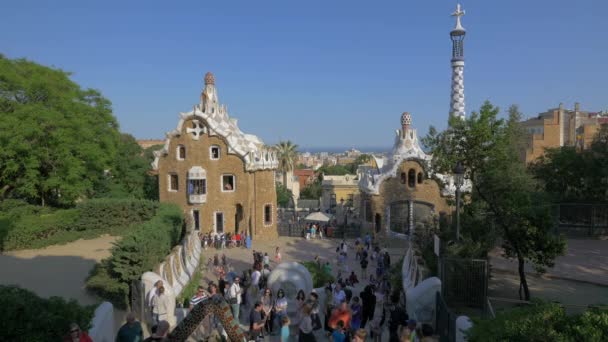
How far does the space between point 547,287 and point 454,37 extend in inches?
816

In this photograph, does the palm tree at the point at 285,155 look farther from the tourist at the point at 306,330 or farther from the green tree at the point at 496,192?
the tourist at the point at 306,330

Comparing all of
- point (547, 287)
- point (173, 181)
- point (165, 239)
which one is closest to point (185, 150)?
point (173, 181)

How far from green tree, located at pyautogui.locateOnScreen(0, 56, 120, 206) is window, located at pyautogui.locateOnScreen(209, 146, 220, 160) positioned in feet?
23.8

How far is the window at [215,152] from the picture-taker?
1120 inches

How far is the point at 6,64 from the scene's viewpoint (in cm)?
2516

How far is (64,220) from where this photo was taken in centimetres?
2527

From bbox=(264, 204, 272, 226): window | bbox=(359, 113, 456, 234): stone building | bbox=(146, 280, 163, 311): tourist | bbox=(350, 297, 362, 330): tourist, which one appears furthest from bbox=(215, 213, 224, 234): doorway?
bbox=(350, 297, 362, 330): tourist

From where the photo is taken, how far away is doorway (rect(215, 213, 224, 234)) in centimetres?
2862

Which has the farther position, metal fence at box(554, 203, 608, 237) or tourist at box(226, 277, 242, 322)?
metal fence at box(554, 203, 608, 237)

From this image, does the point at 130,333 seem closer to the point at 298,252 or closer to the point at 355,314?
the point at 355,314

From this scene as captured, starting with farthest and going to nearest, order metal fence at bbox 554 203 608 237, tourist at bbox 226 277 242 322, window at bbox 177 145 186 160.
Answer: window at bbox 177 145 186 160 < metal fence at bbox 554 203 608 237 < tourist at bbox 226 277 242 322

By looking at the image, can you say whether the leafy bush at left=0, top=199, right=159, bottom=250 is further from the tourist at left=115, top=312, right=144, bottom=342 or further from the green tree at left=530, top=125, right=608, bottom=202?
the green tree at left=530, top=125, right=608, bottom=202

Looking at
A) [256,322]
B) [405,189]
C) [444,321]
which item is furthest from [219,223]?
[444,321]

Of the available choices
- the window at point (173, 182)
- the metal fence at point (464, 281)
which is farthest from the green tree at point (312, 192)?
the metal fence at point (464, 281)
